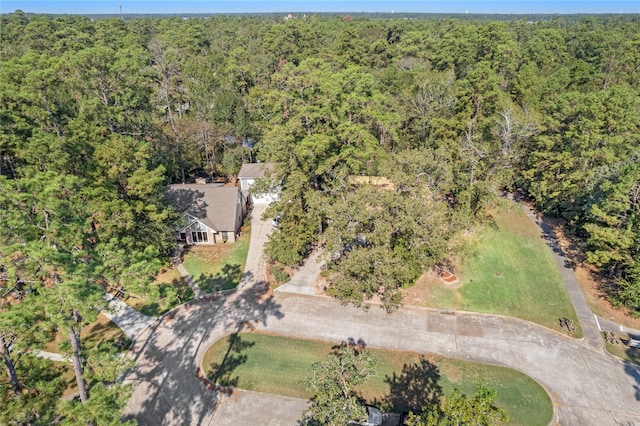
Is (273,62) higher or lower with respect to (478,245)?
higher

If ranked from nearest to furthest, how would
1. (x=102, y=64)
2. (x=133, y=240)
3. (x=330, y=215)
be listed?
1. (x=330, y=215)
2. (x=133, y=240)
3. (x=102, y=64)

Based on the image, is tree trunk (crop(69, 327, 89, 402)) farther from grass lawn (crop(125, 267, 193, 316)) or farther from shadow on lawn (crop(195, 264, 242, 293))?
shadow on lawn (crop(195, 264, 242, 293))

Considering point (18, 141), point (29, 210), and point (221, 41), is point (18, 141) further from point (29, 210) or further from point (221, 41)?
point (221, 41)

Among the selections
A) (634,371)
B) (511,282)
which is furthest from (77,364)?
(634,371)

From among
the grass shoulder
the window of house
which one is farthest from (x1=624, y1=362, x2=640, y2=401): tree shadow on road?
the window of house

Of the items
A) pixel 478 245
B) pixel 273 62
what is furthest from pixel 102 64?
pixel 273 62

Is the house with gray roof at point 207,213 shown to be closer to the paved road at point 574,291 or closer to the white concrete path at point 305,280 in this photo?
the white concrete path at point 305,280

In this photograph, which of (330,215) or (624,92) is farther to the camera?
(624,92)

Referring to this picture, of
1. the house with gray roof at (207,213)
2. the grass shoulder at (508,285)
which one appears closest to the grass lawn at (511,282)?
the grass shoulder at (508,285)
